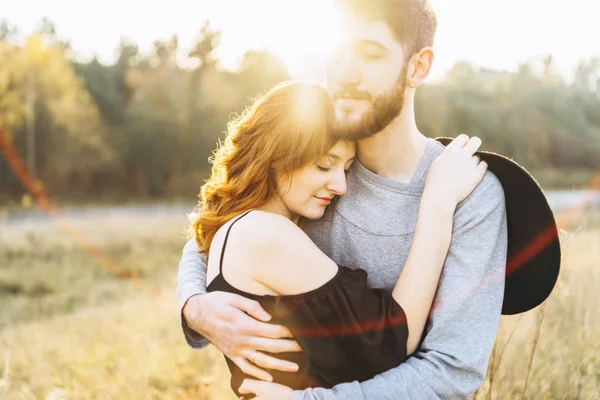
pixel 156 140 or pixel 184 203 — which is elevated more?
pixel 156 140

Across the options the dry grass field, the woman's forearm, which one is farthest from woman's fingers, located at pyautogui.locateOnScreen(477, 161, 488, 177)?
the dry grass field

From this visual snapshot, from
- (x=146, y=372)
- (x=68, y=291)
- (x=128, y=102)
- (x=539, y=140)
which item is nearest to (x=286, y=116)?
(x=146, y=372)

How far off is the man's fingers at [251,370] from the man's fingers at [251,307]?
21cm

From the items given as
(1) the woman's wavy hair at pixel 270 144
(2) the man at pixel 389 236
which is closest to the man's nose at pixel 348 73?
(2) the man at pixel 389 236

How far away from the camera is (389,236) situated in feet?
8.26

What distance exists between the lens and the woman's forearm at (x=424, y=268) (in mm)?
2160

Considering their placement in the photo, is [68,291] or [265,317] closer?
[265,317]

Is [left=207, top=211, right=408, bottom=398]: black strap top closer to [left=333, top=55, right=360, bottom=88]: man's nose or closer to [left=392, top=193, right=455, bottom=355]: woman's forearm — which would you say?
[left=392, top=193, right=455, bottom=355]: woman's forearm

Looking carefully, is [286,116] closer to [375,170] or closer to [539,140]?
[375,170]

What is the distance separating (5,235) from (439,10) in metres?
17.2

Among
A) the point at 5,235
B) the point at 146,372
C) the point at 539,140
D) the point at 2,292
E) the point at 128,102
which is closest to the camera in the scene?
the point at 146,372

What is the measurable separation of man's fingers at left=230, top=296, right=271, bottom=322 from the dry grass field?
106cm

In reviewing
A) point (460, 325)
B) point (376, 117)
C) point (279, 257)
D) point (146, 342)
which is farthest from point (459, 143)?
point (146, 342)

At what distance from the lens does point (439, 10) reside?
9.12ft
